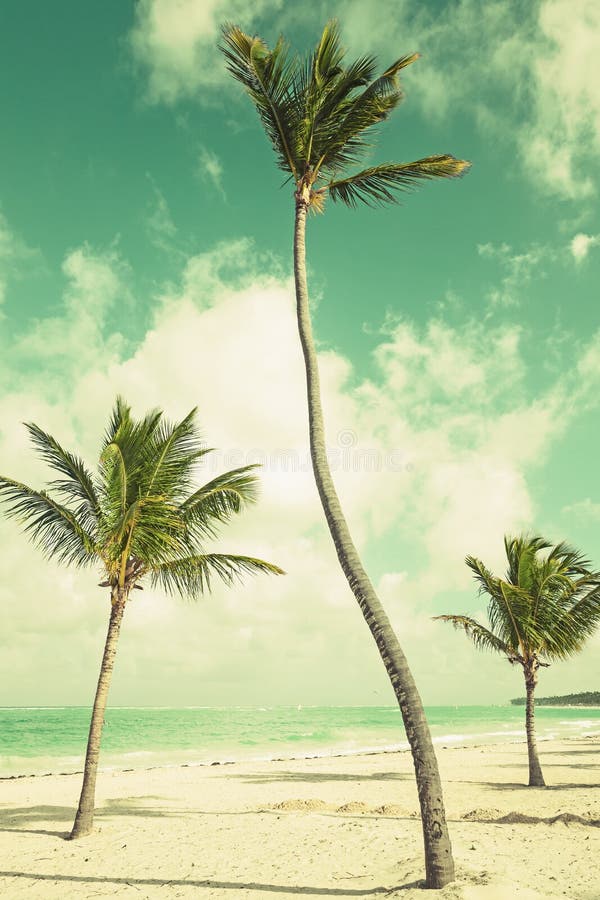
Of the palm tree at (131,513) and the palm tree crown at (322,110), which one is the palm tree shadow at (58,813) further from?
the palm tree crown at (322,110)

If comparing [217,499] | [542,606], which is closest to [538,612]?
[542,606]

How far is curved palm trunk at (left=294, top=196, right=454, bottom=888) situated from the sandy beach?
346 millimetres

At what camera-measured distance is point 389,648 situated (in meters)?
6.04

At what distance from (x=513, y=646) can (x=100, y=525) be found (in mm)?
10817

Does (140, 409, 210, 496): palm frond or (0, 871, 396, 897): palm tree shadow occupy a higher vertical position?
(140, 409, 210, 496): palm frond

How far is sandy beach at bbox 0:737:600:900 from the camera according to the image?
6.04 m

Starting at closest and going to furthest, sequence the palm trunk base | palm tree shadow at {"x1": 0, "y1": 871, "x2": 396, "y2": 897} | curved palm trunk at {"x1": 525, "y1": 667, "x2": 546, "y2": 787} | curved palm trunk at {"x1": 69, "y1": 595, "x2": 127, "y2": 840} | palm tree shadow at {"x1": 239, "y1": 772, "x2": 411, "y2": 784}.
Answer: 1. palm tree shadow at {"x1": 0, "y1": 871, "x2": 396, "y2": 897}
2. the palm trunk base
3. curved palm trunk at {"x1": 69, "y1": 595, "x2": 127, "y2": 840}
4. curved palm trunk at {"x1": 525, "y1": 667, "x2": 546, "y2": 787}
5. palm tree shadow at {"x1": 239, "y1": 772, "x2": 411, "y2": 784}

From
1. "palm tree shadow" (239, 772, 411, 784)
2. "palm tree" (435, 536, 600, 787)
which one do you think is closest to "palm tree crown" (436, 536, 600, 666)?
"palm tree" (435, 536, 600, 787)

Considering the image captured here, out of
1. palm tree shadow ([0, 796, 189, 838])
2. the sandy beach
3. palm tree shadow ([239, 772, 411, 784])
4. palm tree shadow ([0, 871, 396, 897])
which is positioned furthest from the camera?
palm tree shadow ([239, 772, 411, 784])

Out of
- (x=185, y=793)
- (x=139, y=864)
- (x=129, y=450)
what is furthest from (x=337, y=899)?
(x=185, y=793)

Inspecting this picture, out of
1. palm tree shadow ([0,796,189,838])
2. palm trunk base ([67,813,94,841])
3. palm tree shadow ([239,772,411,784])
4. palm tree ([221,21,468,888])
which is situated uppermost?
palm tree ([221,21,468,888])

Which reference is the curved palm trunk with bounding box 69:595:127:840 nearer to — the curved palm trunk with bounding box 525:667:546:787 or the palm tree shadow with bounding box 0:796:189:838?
the palm tree shadow with bounding box 0:796:189:838

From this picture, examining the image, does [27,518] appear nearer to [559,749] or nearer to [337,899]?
[337,899]

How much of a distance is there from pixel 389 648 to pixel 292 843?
397 centimetres
